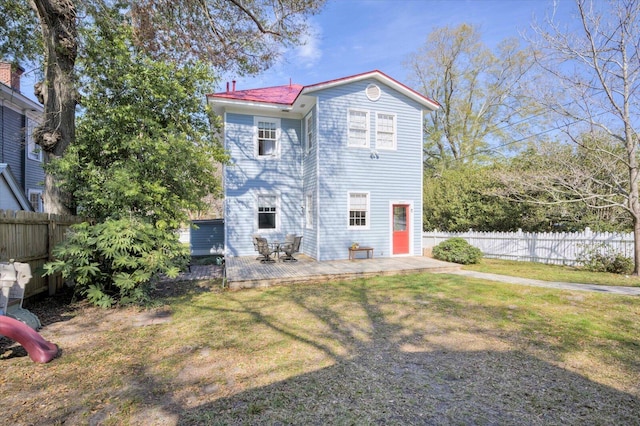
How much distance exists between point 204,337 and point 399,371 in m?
2.82

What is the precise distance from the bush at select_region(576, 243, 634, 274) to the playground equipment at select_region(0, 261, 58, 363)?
1378 cm

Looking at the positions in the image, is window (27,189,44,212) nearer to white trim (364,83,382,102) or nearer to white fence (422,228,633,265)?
white trim (364,83,382,102)

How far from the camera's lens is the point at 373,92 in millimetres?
12156

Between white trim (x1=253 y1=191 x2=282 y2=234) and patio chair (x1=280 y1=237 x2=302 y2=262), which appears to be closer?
patio chair (x1=280 y1=237 x2=302 y2=262)

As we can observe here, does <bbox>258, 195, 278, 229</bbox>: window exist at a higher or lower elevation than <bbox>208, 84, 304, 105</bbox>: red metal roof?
lower

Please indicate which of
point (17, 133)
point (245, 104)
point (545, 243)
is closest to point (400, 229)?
point (545, 243)

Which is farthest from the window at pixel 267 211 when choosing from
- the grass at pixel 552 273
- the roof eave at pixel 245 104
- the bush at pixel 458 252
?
the grass at pixel 552 273

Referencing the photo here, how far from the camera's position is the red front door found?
1259cm

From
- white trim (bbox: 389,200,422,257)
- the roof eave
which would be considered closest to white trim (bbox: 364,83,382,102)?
the roof eave

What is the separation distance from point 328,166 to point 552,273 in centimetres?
794

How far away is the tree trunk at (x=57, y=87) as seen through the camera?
660 centimetres

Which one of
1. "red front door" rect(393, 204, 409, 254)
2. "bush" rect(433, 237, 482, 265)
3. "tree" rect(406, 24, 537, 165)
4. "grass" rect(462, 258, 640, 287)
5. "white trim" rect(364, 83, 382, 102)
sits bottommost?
"grass" rect(462, 258, 640, 287)

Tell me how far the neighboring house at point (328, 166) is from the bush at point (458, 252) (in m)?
1.10

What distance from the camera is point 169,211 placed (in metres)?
6.61
